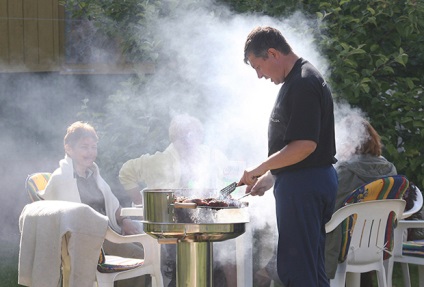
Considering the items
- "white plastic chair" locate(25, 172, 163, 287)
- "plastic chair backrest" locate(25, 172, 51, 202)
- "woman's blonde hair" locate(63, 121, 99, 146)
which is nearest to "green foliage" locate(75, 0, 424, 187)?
"woman's blonde hair" locate(63, 121, 99, 146)

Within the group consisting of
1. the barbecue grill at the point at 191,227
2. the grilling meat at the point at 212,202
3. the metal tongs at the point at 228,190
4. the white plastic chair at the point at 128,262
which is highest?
the metal tongs at the point at 228,190

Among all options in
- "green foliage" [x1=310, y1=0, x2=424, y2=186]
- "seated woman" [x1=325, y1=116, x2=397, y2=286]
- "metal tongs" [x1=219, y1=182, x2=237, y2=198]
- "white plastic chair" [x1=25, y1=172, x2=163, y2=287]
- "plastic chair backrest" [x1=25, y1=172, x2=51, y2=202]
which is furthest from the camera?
"green foliage" [x1=310, y1=0, x2=424, y2=186]

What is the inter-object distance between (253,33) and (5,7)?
5.21m

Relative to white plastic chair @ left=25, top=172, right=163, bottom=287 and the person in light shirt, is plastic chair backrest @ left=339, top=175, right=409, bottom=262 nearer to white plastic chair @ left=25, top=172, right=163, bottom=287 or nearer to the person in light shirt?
the person in light shirt

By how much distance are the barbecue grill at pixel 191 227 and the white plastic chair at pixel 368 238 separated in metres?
1.22

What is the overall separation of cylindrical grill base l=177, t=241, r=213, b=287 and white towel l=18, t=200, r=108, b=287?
81 centimetres

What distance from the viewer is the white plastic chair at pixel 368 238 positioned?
15.2 feet

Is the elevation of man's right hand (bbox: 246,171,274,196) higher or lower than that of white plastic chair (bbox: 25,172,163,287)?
higher

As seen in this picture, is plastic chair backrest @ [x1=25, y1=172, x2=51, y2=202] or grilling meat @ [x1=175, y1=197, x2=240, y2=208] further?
plastic chair backrest @ [x1=25, y1=172, x2=51, y2=202]

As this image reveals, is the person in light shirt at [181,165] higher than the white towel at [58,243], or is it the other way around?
the person in light shirt at [181,165]

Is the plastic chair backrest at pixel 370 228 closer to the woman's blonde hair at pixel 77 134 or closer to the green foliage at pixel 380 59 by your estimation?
the green foliage at pixel 380 59

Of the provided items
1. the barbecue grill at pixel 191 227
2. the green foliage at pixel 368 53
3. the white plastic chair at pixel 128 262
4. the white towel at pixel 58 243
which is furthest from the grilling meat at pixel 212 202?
the green foliage at pixel 368 53

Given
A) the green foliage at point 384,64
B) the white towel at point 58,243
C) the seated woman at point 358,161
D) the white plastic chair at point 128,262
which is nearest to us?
the white towel at point 58,243

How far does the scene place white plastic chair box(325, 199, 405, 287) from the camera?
183 inches
